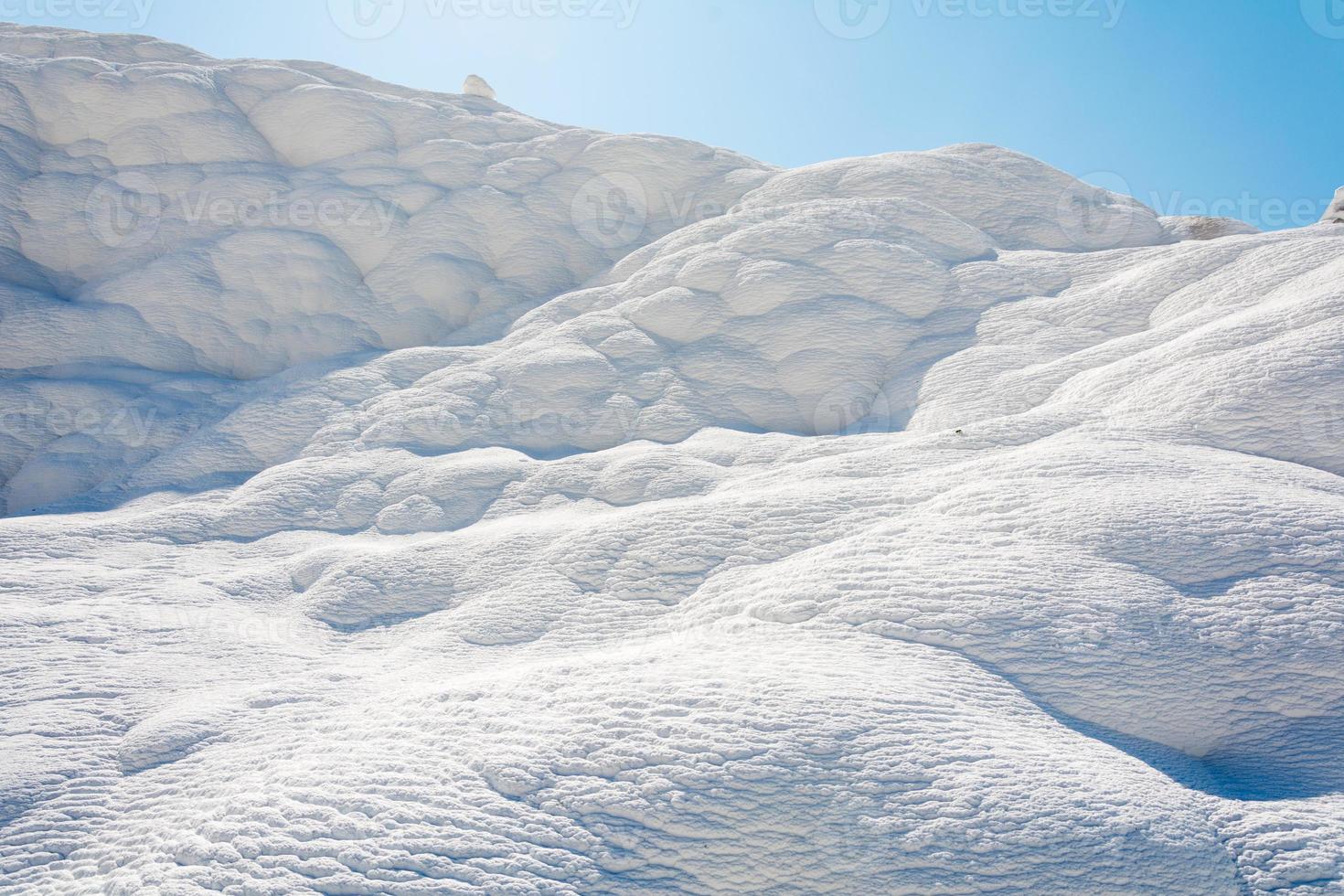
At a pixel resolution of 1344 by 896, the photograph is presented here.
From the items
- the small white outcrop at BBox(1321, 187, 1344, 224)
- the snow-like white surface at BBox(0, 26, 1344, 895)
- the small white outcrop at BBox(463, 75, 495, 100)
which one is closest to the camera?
the snow-like white surface at BBox(0, 26, 1344, 895)


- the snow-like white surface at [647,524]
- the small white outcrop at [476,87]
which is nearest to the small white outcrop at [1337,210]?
the snow-like white surface at [647,524]

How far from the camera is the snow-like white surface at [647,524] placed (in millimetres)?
3078

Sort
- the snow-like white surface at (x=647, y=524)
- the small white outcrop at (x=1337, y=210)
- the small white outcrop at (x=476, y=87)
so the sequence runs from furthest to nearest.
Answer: the small white outcrop at (x=476, y=87) → the small white outcrop at (x=1337, y=210) → the snow-like white surface at (x=647, y=524)

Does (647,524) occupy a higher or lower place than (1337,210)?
lower

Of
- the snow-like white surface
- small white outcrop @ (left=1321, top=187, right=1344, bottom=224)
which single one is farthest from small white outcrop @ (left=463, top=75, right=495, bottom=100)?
small white outcrop @ (left=1321, top=187, right=1344, bottom=224)

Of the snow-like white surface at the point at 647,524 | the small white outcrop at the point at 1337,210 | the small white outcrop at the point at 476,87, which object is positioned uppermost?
the small white outcrop at the point at 1337,210

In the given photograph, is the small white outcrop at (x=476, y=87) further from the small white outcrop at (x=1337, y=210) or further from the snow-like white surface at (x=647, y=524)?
the small white outcrop at (x=1337, y=210)

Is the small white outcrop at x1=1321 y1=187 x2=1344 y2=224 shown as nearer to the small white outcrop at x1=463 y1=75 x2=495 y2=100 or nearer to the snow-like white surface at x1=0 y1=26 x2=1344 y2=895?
the snow-like white surface at x1=0 y1=26 x2=1344 y2=895

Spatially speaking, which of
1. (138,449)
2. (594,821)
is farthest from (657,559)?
(138,449)

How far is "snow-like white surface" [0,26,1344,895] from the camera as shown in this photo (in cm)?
308

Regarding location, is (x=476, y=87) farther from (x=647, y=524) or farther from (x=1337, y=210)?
(x=1337, y=210)

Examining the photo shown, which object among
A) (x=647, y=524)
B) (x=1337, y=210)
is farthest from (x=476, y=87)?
(x=1337, y=210)

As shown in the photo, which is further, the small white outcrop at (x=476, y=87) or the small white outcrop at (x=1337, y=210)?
the small white outcrop at (x=476, y=87)

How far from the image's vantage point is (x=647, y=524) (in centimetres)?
545
